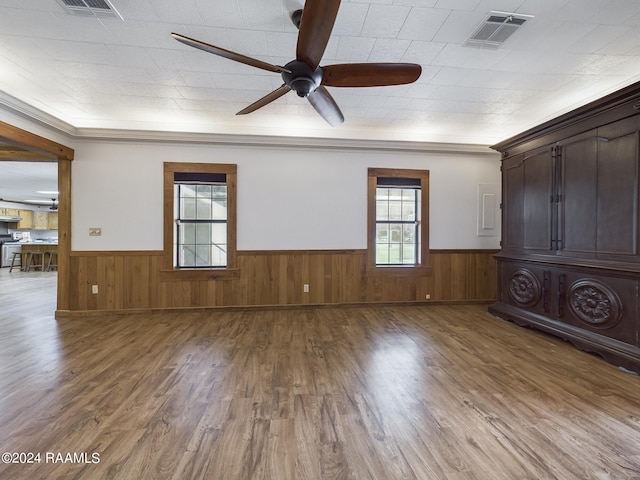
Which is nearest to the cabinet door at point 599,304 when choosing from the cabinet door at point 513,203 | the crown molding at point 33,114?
the cabinet door at point 513,203

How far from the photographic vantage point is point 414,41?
2287mm

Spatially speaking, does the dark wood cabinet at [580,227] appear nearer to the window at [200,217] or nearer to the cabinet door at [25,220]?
the window at [200,217]

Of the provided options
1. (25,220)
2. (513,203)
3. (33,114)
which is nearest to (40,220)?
(25,220)

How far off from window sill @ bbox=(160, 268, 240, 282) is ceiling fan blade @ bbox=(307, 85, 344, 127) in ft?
8.85

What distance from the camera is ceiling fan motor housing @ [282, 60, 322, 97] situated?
180 cm

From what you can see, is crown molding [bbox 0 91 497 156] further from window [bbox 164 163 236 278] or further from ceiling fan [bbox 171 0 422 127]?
ceiling fan [bbox 171 0 422 127]

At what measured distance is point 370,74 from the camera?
76.9 inches

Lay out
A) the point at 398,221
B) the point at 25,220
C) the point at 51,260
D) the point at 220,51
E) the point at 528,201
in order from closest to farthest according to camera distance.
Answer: the point at 220,51
the point at 528,201
the point at 398,221
the point at 51,260
the point at 25,220

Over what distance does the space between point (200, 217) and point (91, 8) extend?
2732mm

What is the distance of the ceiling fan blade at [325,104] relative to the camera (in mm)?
2180

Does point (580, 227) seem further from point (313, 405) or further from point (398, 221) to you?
point (313, 405)

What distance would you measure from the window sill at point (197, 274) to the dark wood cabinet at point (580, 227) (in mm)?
3992

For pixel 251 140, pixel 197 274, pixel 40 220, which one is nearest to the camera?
pixel 251 140

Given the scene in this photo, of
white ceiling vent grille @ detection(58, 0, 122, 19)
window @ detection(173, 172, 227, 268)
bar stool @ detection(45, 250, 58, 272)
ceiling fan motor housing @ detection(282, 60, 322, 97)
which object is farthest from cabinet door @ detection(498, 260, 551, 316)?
bar stool @ detection(45, 250, 58, 272)
